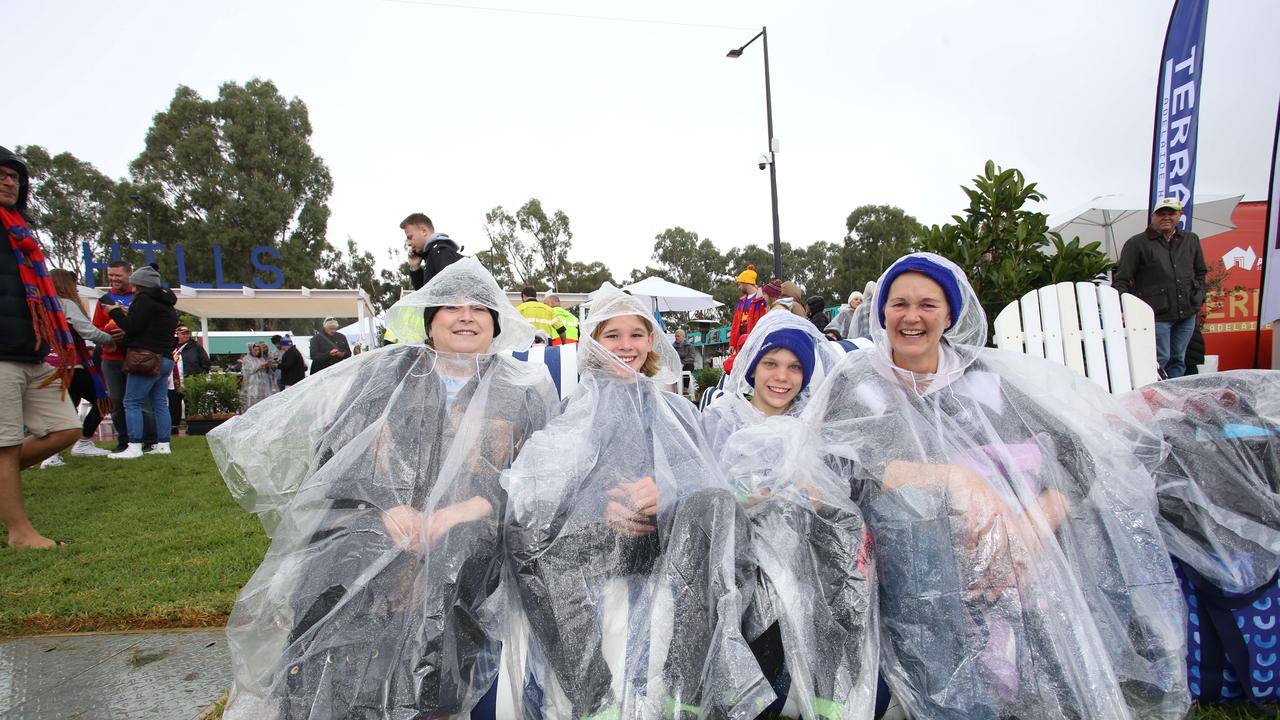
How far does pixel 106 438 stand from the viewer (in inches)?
324

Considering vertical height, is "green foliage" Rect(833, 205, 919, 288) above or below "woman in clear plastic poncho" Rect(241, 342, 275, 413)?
above

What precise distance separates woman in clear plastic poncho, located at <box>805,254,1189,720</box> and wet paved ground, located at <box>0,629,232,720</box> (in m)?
2.02

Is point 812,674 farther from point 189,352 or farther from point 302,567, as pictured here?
point 189,352

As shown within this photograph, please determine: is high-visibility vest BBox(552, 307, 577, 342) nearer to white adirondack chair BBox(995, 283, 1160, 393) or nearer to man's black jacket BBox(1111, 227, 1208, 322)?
white adirondack chair BBox(995, 283, 1160, 393)

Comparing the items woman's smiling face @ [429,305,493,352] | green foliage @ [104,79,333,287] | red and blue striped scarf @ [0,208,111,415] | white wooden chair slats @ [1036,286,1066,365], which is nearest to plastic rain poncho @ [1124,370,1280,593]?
white wooden chair slats @ [1036,286,1066,365]

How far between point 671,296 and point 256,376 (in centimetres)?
749

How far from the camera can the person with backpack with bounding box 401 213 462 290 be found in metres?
3.83

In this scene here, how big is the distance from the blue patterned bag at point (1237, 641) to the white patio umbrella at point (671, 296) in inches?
445

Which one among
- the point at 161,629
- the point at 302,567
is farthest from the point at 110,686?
the point at 302,567

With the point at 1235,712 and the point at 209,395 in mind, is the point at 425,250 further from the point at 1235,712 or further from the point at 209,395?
the point at 209,395

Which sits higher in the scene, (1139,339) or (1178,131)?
(1178,131)

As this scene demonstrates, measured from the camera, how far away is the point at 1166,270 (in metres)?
4.86

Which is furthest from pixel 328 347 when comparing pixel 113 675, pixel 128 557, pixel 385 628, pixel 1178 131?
pixel 1178 131

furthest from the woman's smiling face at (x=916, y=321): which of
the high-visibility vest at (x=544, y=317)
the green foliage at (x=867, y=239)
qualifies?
the green foliage at (x=867, y=239)
